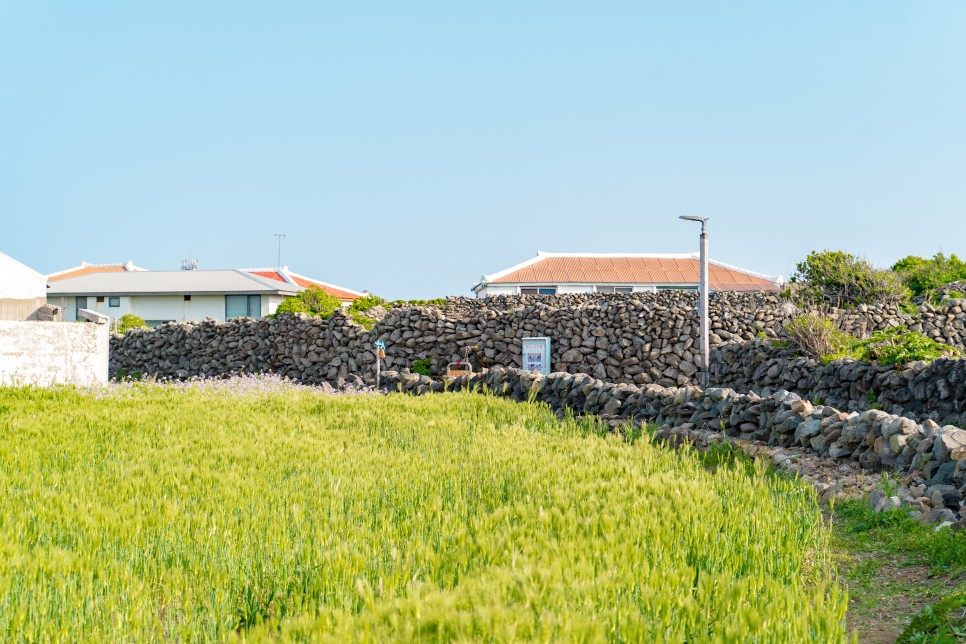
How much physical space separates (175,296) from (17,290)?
23.7 m

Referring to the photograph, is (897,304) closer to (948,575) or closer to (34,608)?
(948,575)

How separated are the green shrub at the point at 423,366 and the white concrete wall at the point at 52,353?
7767 millimetres

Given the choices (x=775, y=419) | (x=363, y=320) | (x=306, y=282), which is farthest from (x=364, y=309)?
(x=306, y=282)

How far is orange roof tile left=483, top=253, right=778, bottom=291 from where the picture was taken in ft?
141

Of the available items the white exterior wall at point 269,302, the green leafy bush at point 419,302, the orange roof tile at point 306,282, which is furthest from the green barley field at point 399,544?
the orange roof tile at point 306,282

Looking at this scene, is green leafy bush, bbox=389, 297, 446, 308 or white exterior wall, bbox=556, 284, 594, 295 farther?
white exterior wall, bbox=556, 284, 594, 295

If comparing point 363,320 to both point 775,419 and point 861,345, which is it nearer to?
point 861,345

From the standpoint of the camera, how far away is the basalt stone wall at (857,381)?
11352mm

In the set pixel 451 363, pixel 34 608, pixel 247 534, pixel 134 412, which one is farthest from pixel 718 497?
pixel 451 363

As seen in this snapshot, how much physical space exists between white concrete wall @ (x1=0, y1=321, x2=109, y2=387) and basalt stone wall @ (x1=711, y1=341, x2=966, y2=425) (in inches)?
560

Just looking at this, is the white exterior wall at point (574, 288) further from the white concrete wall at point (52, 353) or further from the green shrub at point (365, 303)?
the white concrete wall at point (52, 353)

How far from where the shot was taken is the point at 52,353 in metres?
15.5

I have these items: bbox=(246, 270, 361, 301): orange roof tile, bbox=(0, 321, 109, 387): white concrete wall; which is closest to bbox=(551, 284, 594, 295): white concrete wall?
bbox=(246, 270, 361, 301): orange roof tile

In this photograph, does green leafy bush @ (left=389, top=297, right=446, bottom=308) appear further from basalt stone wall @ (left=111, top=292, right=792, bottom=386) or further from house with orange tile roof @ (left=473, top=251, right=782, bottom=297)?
house with orange tile roof @ (left=473, top=251, right=782, bottom=297)
